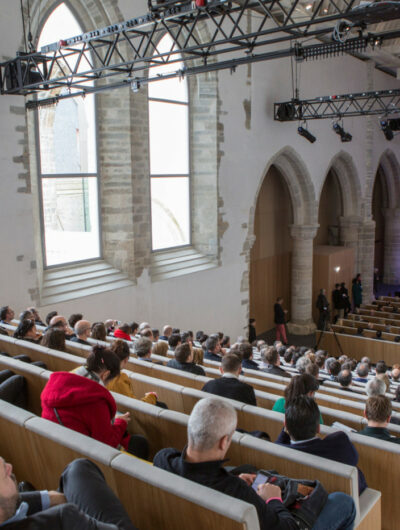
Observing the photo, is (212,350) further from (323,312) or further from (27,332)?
(323,312)

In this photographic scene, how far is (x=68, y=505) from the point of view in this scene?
5.75 feet

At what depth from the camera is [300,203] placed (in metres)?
16.5

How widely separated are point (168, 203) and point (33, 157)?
146 inches

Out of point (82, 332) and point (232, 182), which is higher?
point (232, 182)

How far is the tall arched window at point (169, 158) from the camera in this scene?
11391 mm

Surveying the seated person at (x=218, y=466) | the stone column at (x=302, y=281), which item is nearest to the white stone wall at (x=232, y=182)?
the stone column at (x=302, y=281)

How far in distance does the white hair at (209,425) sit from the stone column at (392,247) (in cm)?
2323

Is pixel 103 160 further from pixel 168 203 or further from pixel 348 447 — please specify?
pixel 348 447

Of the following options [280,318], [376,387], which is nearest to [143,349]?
[376,387]

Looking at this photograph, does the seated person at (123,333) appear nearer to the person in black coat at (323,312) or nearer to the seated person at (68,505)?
the seated person at (68,505)

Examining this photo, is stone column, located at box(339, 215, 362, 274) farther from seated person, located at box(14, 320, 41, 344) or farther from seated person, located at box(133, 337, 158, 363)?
seated person, located at box(14, 320, 41, 344)

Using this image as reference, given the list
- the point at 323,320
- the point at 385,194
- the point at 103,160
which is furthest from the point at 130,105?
the point at 385,194

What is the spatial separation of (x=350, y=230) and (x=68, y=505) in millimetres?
18987

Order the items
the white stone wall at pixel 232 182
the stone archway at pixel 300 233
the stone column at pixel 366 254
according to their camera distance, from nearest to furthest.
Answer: the white stone wall at pixel 232 182, the stone archway at pixel 300 233, the stone column at pixel 366 254
